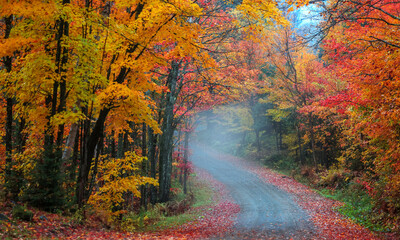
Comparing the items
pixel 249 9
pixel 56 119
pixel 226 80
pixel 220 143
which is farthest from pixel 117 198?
pixel 220 143

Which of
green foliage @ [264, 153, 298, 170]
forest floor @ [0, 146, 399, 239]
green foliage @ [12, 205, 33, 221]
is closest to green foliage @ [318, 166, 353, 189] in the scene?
forest floor @ [0, 146, 399, 239]

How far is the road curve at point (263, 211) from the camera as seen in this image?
32.5 feet

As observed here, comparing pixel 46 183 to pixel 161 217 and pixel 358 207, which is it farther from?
pixel 358 207

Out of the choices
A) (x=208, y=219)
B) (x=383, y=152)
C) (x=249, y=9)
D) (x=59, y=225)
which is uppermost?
(x=249, y=9)

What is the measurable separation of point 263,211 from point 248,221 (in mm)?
2124

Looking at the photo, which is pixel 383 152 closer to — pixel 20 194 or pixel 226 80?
pixel 226 80

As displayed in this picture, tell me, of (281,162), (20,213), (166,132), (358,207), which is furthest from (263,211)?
(281,162)

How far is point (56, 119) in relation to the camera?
289 inches

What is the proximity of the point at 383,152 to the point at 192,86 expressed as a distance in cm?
1171

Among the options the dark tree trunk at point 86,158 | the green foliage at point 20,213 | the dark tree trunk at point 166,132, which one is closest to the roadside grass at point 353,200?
the dark tree trunk at point 166,132

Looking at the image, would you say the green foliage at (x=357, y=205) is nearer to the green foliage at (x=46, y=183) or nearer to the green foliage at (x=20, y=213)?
the green foliage at (x=46, y=183)

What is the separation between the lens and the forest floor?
7070 mm

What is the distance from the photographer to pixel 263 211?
44.8 ft

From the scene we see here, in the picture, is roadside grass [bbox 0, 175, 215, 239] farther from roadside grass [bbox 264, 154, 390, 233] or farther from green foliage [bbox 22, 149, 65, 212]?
roadside grass [bbox 264, 154, 390, 233]
